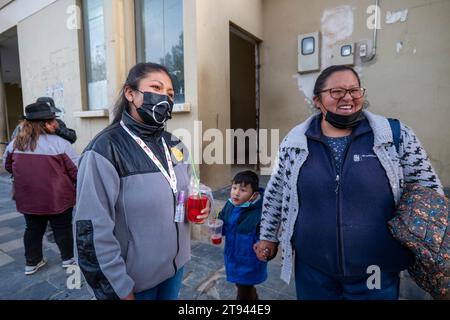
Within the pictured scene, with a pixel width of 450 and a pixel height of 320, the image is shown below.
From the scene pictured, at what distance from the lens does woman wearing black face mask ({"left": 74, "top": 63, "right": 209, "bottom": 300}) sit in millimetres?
1200

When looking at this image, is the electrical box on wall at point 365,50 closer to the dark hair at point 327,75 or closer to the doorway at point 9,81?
the dark hair at point 327,75

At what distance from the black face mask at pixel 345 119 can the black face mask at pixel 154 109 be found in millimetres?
917

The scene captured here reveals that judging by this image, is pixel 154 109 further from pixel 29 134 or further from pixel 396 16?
pixel 396 16

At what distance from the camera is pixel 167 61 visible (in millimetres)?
4219

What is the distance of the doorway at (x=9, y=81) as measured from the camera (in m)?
8.41

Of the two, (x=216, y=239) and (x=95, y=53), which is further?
(x=95, y=53)

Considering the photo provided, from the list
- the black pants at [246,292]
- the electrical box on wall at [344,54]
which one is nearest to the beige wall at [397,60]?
the electrical box on wall at [344,54]

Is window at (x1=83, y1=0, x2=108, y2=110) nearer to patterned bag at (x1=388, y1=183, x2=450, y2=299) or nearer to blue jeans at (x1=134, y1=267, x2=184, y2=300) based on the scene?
blue jeans at (x1=134, y1=267, x2=184, y2=300)

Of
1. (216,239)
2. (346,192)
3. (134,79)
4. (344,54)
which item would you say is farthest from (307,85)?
(134,79)

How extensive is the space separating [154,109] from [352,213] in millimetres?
1162

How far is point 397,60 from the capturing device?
158 inches
